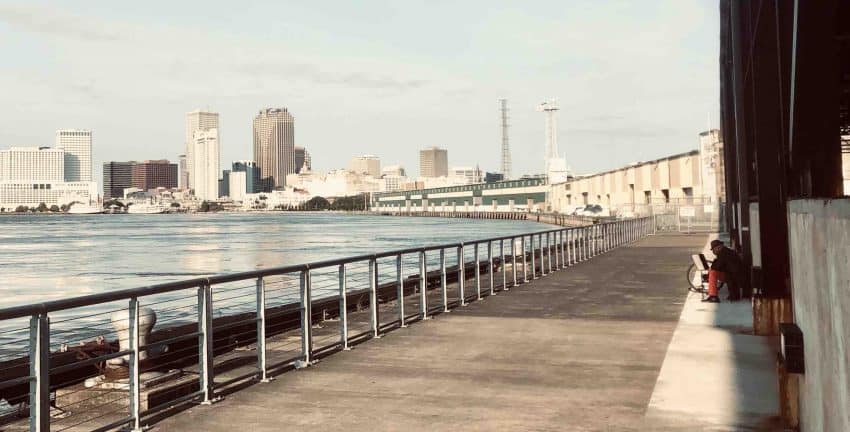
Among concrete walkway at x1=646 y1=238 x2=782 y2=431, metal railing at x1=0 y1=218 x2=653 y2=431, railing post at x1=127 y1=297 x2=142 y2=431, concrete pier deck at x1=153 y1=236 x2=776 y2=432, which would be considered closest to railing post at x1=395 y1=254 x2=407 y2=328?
metal railing at x1=0 y1=218 x2=653 y2=431

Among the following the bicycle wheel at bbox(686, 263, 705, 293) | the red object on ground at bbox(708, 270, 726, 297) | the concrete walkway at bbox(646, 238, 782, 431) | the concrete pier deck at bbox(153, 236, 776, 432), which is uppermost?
the red object on ground at bbox(708, 270, 726, 297)

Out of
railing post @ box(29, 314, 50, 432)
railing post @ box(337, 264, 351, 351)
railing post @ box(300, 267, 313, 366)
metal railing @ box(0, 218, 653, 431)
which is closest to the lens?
railing post @ box(29, 314, 50, 432)

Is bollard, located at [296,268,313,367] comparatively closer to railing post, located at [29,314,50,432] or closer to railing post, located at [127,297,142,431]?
railing post, located at [127,297,142,431]

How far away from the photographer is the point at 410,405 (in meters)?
8.14

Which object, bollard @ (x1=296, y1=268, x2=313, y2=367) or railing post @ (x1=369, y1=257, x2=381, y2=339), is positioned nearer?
bollard @ (x1=296, y1=268, x2=313, y2=367)

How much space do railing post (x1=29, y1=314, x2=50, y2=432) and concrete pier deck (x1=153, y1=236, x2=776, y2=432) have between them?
4.31ft

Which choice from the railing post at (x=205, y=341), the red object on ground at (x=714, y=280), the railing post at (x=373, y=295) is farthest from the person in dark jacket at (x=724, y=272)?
the railing post at (x=205, y=341)

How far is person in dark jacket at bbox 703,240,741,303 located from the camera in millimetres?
16938

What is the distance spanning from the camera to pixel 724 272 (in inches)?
687

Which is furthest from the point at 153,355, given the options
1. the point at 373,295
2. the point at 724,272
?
the point at 724,272

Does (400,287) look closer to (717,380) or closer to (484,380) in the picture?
(484,380)

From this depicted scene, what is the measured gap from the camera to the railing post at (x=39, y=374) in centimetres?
618

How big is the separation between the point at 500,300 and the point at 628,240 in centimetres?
2972

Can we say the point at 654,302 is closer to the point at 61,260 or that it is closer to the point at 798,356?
the point at 798,356
